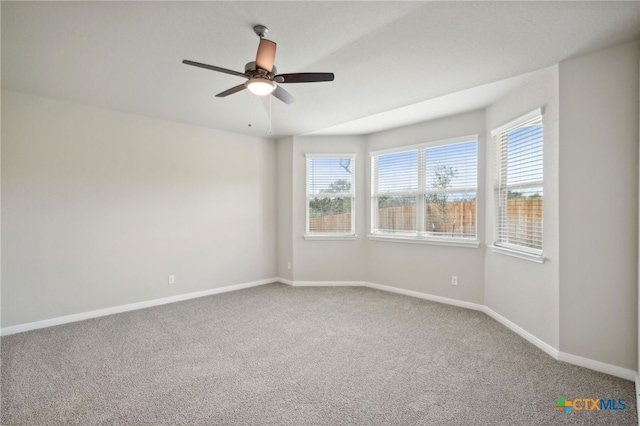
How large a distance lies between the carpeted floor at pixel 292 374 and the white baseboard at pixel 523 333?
0.08 m

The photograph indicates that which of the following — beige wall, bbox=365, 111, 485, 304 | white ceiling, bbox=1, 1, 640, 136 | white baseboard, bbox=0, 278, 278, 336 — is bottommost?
white baseboard, bbox=0, 278, 278, 336

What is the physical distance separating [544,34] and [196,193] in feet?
14.9

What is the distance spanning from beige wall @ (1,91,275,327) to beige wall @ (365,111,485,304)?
7.00ft

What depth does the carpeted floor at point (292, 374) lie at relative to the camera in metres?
2.09

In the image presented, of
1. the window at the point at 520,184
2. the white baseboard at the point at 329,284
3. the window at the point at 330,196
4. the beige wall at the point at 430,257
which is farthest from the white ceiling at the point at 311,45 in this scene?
the white baseboard at the point at 329,284

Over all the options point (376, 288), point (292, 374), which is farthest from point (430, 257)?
point (292, 374)

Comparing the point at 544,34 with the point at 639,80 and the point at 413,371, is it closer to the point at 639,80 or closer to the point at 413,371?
the point at 639,80

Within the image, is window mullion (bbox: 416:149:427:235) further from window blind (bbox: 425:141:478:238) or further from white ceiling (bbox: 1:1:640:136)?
white ceiling (bbox: 1:1:640:136)

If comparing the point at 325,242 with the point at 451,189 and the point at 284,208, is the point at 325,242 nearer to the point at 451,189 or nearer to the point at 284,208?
the point at 284,208

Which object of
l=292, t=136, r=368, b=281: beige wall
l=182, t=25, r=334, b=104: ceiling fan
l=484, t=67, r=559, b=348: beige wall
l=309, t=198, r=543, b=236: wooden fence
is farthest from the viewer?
l=292, t=136, r=368, b=281: beige wall

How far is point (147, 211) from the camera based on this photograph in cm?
444

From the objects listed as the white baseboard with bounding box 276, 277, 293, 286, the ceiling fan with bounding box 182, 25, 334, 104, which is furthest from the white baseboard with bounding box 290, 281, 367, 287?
the ceiling fan with bounding box 182, 25, 334, 104

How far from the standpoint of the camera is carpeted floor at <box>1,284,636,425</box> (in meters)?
2.09

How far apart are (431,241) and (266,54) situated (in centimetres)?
345
